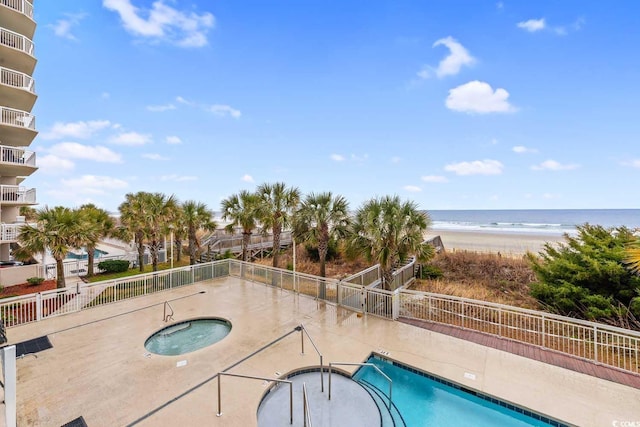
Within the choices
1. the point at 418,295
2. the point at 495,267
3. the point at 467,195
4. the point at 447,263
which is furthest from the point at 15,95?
the point at 467,195

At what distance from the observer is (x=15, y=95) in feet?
43.5

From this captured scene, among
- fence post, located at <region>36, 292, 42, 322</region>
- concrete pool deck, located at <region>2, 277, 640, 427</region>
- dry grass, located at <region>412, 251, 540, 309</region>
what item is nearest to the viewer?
concrete pool deck, located at <region>2, 277, 640, 427</region>

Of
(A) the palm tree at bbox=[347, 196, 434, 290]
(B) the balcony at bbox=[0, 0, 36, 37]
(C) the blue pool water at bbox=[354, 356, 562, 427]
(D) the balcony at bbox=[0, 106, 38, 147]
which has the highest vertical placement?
(B) the balcony at bbox=[0, 0, 36, 37]

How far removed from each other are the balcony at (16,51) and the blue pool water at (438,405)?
68.8 feet

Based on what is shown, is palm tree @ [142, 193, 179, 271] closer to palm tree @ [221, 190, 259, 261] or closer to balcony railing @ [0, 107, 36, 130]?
palm tree @ [221, 190, 259, 261]

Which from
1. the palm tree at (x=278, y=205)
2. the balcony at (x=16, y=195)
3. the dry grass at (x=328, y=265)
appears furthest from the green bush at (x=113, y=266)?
the palm tree at (x=278, y=205)

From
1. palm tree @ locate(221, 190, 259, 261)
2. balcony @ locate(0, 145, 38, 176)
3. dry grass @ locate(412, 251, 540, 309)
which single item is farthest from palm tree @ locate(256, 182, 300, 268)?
balcony @ locate(0, 145, 38, 176)

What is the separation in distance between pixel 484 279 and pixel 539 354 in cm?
734

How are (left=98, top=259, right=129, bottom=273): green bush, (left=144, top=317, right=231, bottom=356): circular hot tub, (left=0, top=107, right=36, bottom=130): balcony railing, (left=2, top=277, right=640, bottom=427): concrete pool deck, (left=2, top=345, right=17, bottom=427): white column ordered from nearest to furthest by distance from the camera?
(left=2, top=345, right=17, bottom=427): white column, (left=2, top=277, right=640, bottom=427): concrete pool deck, (left=144, top=317, right=231, bottom=356): circular hot tub, (left=0, top=107, right=36, bottom=130): balcony railing, (left=98, top=259, right=129, bottom=273): green bush

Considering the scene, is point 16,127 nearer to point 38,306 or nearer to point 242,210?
point 38,306

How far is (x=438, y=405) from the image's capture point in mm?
4469

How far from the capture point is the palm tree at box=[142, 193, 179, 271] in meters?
14.6

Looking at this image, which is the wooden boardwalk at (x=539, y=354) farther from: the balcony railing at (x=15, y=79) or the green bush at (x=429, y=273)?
the balcony railing at (x=15, y=79)

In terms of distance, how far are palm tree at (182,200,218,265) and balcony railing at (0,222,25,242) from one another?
23.5ft
